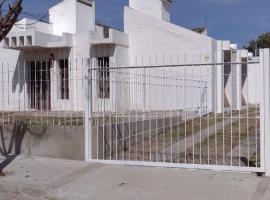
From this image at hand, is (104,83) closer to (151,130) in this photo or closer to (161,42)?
(151,130)

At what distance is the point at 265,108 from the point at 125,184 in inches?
105

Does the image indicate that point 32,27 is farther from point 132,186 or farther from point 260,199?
point 260,199

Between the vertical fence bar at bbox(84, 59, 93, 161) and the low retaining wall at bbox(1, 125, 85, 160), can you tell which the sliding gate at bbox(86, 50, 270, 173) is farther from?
the low retaining wall at bbox(1, 125, 85, 160)

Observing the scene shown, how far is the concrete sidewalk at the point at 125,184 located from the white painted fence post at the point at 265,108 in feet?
1.17

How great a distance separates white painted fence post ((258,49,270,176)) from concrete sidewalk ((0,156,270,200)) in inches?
14.0

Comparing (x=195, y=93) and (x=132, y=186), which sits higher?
(x=195, y=93)

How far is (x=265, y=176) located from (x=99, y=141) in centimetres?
349

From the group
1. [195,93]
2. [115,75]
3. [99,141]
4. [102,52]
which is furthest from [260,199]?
[102,52]

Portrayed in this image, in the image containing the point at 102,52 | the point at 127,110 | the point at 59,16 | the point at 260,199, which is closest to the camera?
the point at 260,199

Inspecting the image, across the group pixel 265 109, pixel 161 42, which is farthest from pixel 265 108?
pixel 161 42

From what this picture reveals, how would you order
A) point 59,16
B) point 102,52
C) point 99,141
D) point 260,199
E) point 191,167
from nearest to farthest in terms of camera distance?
point 260,199 < point 191,167 < point 99,141 < point 102,52 < point 59,16

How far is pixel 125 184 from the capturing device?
774 centimetres

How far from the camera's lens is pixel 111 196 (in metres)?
7.10

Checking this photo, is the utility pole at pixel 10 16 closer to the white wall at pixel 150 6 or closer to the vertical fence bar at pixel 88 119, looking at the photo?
the vertical fence bar at pixel 88 119
